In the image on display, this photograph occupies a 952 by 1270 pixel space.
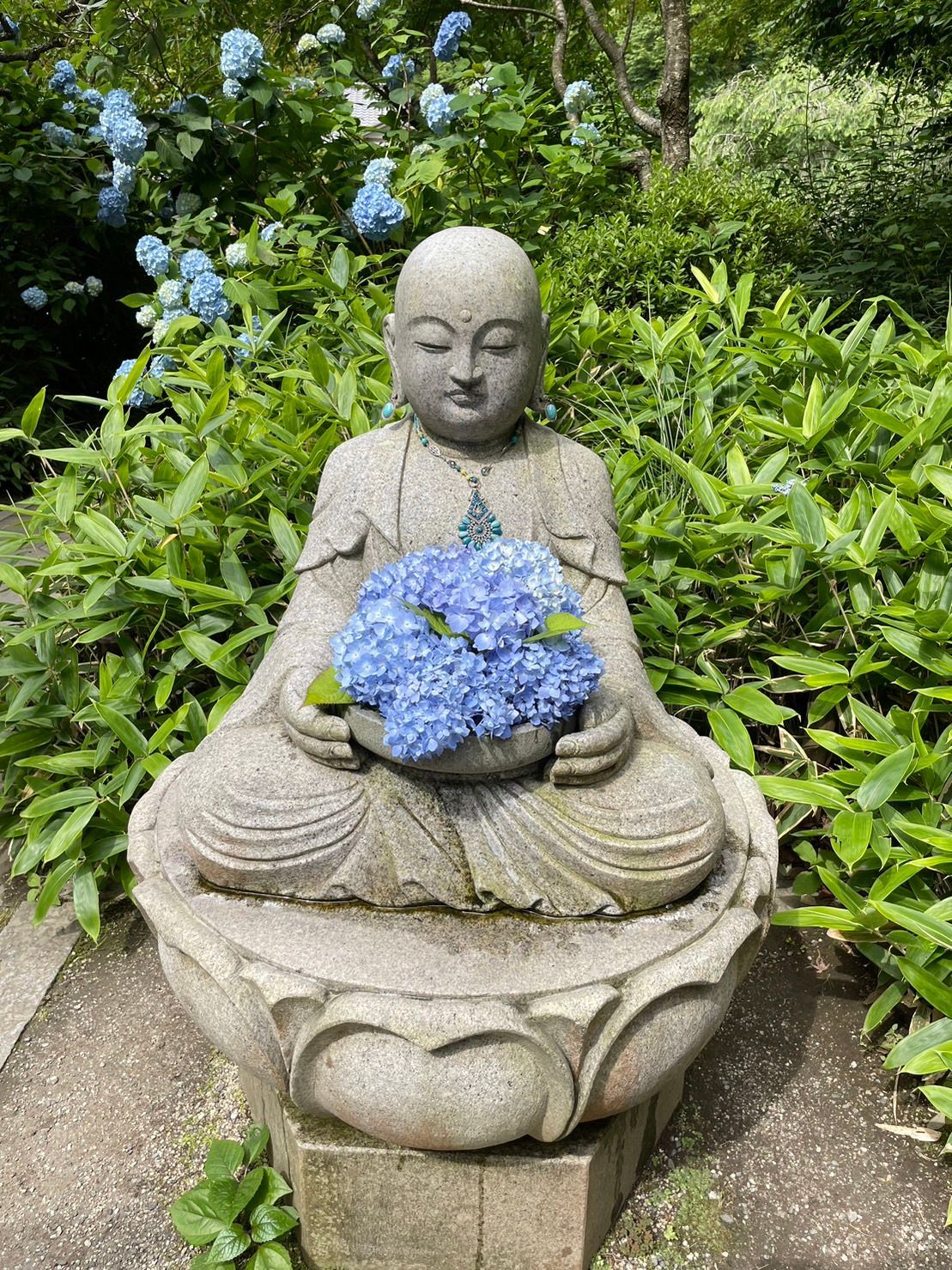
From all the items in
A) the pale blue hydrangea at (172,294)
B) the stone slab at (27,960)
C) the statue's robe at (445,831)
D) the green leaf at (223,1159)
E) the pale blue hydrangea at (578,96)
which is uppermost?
the pale blue hydrangea at (578,96)

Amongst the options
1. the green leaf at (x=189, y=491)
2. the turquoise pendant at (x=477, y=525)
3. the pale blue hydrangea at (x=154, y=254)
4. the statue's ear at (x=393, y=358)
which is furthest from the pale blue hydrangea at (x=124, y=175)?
the turquoise pendant at (x=477, y=525)

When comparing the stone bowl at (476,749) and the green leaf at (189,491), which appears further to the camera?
the green leaf at (189,491)

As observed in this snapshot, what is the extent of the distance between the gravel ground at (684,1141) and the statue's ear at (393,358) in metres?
1.91

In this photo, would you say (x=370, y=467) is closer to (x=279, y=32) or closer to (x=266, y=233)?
(x=266, y=233)

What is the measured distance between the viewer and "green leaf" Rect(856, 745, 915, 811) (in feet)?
7.77

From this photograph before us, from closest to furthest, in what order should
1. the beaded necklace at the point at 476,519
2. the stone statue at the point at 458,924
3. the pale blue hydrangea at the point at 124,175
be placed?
the stone statue at the point at 458,924
the beaded necklace at the point at 476,519
the pale blue hydrangea at the point at 124,175

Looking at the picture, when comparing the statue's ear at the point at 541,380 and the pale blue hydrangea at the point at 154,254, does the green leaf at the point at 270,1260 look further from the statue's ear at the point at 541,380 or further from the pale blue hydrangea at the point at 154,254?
the pale blue hydrangea at the point at 154,254

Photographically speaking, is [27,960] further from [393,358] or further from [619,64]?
[619,64]

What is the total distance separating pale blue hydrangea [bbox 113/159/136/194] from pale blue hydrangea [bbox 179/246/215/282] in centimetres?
149

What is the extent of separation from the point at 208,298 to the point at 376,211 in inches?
35.6

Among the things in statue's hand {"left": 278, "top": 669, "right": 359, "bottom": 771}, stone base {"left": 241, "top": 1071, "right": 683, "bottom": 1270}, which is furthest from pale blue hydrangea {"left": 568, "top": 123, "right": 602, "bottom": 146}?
stone base {"left": 241, "top": 1071, "right": 683, "bottom": 1270}

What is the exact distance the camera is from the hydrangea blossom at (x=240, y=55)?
4.40m

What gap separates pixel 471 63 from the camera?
17.1 feet

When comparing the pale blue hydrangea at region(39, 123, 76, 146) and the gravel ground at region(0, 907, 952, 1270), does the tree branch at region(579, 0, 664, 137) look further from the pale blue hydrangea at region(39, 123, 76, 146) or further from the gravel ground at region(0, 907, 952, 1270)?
the gravel ground at region(0, 907, 952, 1270)
